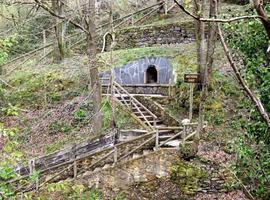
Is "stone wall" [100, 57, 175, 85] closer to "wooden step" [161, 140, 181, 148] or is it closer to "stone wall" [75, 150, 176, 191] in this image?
"wooden step" [161, 140, 181, 148]

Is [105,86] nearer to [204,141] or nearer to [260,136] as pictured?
[204,141]

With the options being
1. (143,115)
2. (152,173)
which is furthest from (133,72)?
(152,173)

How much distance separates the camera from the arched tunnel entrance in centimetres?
1945

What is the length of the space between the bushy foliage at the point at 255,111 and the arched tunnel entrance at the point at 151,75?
1097 cm

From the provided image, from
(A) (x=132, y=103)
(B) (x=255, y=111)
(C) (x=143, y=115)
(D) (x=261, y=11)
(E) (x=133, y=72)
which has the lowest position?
(C) (x=143, y=115)

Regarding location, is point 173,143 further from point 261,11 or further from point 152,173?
point 261,11

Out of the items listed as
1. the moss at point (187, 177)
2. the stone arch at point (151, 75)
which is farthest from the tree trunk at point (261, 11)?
the stone arch at point (151, 75)

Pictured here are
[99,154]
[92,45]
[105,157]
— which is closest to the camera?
[105,157]

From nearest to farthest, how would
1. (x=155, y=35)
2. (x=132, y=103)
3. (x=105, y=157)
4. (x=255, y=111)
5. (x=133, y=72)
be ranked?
(x=255, y=111), (x=105, y=157), (x=132, y=103), (x=133, y=72), (x=155, y=35)

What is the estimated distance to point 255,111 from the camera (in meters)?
7.71

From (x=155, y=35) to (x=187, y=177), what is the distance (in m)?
11.9

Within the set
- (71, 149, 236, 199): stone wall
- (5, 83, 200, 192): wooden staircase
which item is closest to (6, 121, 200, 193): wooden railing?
(5, 83, 200, 192): wooden staircase

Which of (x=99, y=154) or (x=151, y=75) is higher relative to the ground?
(x=151, y=75)

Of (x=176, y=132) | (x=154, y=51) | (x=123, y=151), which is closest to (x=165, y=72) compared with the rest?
(x=154, y=51)
